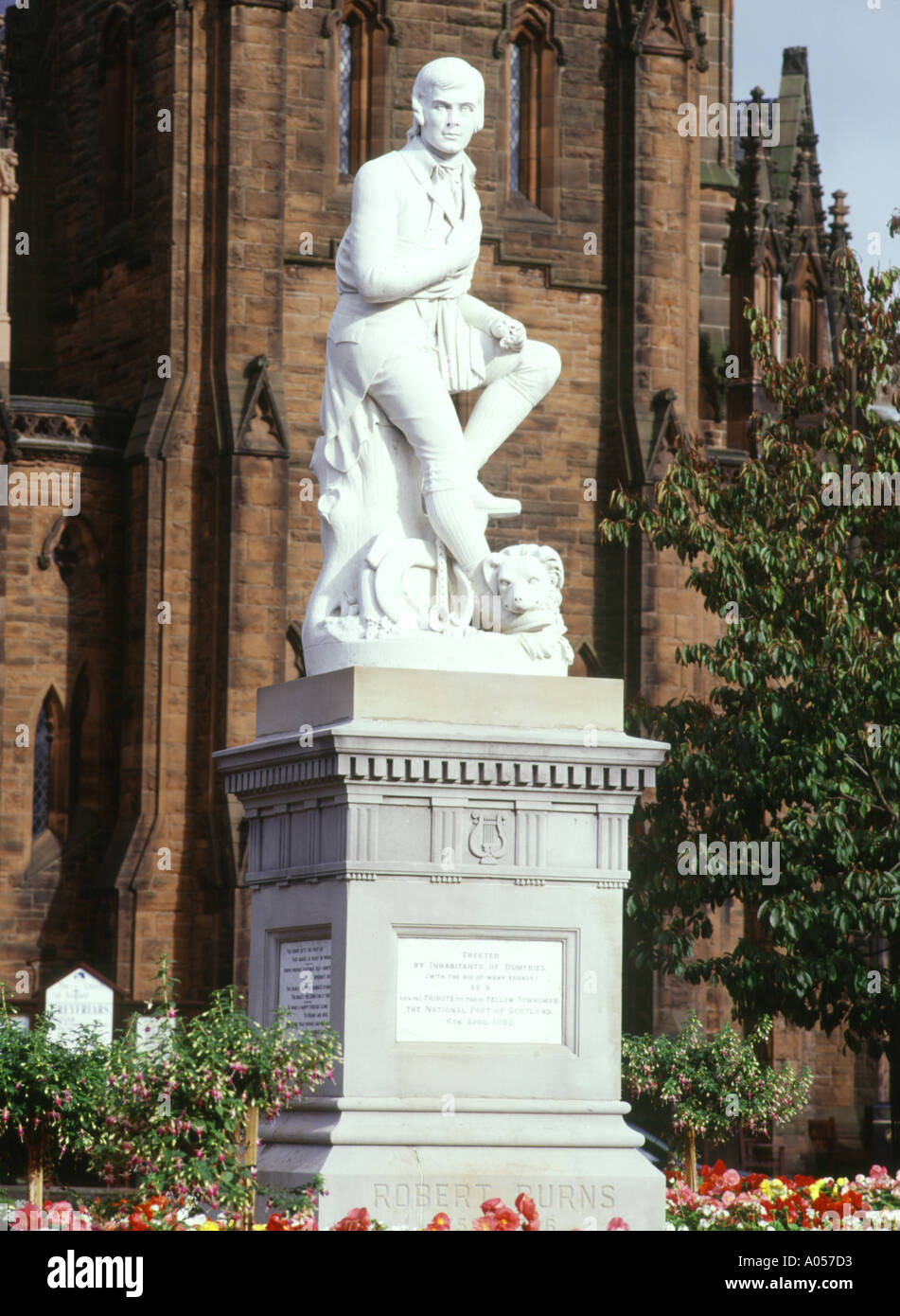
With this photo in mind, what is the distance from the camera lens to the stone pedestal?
34.4ft

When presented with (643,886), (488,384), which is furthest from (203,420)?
(488,384)

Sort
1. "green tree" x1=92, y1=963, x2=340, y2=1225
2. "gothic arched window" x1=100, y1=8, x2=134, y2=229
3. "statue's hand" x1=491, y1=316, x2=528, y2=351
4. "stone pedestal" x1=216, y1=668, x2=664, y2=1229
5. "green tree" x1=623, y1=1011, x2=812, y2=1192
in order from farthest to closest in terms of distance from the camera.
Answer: "gothic arched window" x1=100, y1=8, x2=134, y2=229, "green tree" x1=623, y1=1011, x2=812, y2=1192, "statue's hand" x1=491, y1=316, x2=528, y2=351, "stone pedestal" x1=216, y1=668, x2=664, y2=1229, "green tree" x1=92, y1=963, x2=340, y2=1225

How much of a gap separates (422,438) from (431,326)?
1.92ft

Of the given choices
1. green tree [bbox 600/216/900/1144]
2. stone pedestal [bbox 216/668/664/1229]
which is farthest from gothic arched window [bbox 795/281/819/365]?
stone pedestal [bbox 216/668/664/1229]

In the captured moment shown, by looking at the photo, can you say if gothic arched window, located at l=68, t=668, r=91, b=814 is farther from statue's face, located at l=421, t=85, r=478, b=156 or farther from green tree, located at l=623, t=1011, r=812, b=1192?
statue's face, located at l=421, t=85, r=478, b=156

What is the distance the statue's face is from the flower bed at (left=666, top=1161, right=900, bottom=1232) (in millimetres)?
5045

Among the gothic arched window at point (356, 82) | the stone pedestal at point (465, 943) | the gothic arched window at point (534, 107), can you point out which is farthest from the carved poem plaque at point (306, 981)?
the gothic arched window at point (534, 107)

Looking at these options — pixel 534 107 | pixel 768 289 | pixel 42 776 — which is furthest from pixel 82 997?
pixel 768 289

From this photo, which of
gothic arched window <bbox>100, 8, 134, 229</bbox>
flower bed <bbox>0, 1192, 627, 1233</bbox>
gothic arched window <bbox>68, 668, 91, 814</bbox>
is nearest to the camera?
flower bed <bbox>0, 1192, 627, 1233</bbox>

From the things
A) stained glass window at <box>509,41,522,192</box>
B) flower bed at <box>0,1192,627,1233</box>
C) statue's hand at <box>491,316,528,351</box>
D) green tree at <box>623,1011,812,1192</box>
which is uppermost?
stained glass window at <box>509,41,522,192</box>

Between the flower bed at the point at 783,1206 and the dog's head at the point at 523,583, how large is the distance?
2788 mm

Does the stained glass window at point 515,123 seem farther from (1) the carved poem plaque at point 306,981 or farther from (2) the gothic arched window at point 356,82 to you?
(1) the carved poem plaque at point 306,981

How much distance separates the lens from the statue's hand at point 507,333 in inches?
468

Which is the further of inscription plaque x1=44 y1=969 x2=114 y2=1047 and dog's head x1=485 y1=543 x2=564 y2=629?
inscription plaque x1=44 y1=969 x2=114 y2=1047
